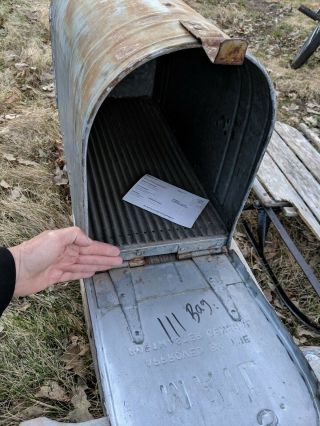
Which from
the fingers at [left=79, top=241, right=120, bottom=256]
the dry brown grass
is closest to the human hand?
the fingers at [left=79, top=241, right=120, bottom=256]

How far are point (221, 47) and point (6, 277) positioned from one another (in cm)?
126

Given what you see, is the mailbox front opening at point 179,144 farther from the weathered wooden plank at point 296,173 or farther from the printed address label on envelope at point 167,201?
the weathered wooden plank at point 296,173

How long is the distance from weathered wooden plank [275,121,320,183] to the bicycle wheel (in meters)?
1.97

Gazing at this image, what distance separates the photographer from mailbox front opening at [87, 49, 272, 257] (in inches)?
80.8

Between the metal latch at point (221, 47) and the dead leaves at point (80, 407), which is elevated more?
the metal latch at point (221, 47)

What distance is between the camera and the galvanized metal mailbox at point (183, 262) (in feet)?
5.00

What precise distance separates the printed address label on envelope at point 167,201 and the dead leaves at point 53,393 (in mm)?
1092

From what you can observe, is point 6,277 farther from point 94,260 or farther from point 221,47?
point 221,47

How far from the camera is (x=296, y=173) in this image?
320 centimetres

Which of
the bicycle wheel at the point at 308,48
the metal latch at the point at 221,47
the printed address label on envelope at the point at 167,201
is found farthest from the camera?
the bicycle wheel at the point at 308,48

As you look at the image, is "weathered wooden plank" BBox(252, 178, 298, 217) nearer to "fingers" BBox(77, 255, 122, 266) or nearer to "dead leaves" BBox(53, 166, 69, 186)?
"fingers" BBox(77, 255, 122, 266)

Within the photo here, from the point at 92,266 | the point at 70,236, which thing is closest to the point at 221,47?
the point at 70,236

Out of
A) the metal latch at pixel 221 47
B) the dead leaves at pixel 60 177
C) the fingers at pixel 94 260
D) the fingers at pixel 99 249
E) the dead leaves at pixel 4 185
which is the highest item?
the metal latch at pixel 221 47

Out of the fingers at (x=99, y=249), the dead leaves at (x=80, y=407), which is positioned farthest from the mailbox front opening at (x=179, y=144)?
the dead leaves at (x=80, y=407)
